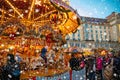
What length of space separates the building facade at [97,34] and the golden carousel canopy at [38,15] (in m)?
67.2

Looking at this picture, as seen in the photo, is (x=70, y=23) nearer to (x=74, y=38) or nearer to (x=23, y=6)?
(x=23, y=6)

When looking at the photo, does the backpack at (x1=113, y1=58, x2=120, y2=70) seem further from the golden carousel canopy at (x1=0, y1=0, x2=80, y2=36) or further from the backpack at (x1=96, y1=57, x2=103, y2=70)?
the golden carousel canopy at (x1=0, y1=0, x2=80, y2=36)

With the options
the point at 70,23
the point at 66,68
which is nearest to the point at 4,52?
the point at 66,68

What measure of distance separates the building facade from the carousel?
222ft

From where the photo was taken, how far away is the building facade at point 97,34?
81.4 metres

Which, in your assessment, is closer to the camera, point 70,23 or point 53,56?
point 53,56

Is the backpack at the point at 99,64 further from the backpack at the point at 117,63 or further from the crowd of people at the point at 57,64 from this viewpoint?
the backpack at the point at 117,63

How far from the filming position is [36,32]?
9.37 meters

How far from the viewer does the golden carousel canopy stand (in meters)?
9.77

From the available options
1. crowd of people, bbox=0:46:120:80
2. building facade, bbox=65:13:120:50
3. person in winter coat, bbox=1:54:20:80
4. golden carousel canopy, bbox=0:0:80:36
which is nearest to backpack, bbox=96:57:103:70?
crowd of people, bbox=0:46:120:80

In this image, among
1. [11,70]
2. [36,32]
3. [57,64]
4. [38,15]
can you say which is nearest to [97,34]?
[38,15]

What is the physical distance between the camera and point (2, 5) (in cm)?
1126

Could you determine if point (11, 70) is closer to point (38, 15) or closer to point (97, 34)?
point (38, 15)

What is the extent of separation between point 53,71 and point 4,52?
2.13 m
